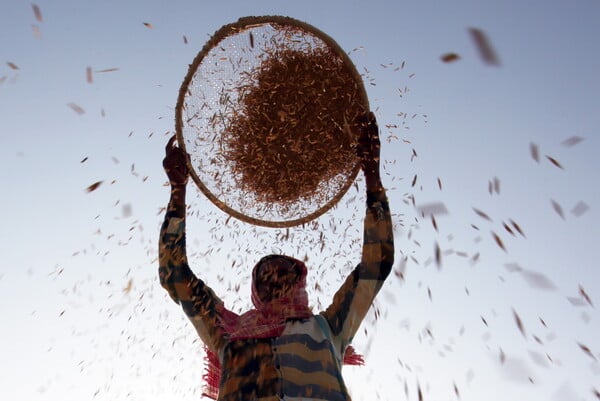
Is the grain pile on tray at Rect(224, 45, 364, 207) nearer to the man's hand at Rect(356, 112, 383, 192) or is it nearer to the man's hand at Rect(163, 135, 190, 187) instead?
the man's hand at Rect(356, 112, 383, 192)

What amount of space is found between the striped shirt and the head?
0.69 ft

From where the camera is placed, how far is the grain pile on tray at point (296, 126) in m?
3.79

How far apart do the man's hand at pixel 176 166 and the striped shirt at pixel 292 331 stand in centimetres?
24

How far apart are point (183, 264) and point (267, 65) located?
1383 mm

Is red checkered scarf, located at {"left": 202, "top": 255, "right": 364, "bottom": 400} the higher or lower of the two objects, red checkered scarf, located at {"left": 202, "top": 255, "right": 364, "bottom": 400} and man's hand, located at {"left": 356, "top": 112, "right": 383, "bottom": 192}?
the lower

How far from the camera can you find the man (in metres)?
2.92

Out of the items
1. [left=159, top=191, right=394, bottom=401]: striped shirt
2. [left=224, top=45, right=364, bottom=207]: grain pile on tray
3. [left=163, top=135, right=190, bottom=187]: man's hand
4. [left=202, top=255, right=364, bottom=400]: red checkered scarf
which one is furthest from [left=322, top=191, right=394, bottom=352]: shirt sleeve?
[left=163, top=135, right=190, bottom=187]: man's hand

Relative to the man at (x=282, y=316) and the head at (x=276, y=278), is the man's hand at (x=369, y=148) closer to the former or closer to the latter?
the man at (x=282, y=316)

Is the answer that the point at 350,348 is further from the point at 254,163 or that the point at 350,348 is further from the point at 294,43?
the point at 294,43

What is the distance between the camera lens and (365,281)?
3.25 m

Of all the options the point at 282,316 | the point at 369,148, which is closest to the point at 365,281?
the point at 282,316

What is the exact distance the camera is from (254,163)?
12.6 ft

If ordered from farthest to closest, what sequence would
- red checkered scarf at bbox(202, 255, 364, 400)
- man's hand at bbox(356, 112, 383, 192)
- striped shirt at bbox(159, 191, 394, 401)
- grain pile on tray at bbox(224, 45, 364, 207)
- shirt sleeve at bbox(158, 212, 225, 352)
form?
grain pile on tray at bbox(224, 45, 364, 207)
man's hand at bbox(356, 112, 383, 192)
shirt sleeve at bbox(158, 212, 225, 352)
red checkered scarf at bbox(202, 255, 364, 400)
striped shirt at bbox(159, 191, 394, 401)

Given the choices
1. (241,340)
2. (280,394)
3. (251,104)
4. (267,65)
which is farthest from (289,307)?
(267,65)
